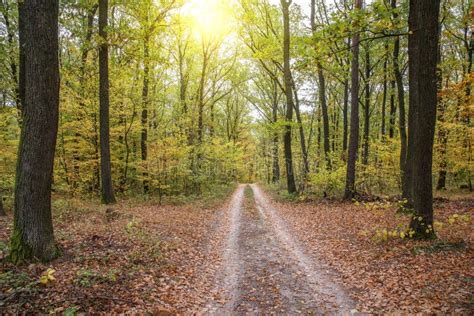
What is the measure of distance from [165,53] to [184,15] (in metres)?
5.59

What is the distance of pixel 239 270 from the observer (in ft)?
23.1

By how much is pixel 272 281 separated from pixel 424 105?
567 cm

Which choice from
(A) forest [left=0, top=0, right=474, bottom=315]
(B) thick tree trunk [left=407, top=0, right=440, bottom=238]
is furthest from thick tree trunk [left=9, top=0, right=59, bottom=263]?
(B) thick tree trunk [left=407, top=0, right=440, bottom=238]

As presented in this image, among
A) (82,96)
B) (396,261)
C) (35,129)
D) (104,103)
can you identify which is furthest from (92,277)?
(82,96)

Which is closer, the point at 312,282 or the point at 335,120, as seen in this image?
the point at 312,282

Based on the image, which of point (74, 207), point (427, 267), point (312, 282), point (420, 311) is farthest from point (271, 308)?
point (74, 207)

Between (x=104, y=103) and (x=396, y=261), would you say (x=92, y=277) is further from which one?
(x=104, y=103)

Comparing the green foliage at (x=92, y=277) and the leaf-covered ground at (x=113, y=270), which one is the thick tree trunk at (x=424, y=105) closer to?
the leaf-covered ground at (x=113, y=270)

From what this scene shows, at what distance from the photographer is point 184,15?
18234mm

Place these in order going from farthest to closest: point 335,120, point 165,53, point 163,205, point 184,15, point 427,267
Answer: point 335,120 → point 165,53 → point 184,15 → point 163,205 → point 427,267

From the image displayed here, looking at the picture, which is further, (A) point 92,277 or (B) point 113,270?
(B) point 113,270

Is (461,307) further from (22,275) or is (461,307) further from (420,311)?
(22,275)

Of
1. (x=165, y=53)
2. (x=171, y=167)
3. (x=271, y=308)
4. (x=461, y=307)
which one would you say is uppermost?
(x=165, y=53)

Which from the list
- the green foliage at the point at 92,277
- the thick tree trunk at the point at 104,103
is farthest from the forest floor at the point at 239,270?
the thick tree trunk at the point at 104,103
